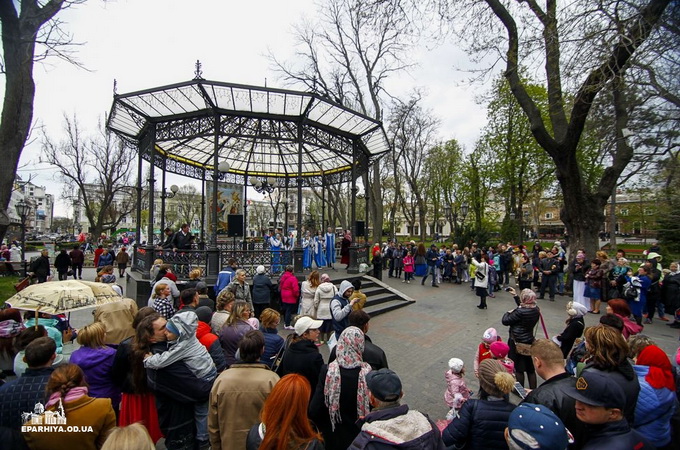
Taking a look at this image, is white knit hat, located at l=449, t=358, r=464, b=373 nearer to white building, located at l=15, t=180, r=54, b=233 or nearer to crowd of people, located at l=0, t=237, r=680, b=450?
crowd of people, located at l=0, t=237, r=680, b=450

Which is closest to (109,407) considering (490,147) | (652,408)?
(652,408)

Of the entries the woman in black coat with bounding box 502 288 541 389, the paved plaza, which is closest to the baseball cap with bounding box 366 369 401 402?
the paved plaza

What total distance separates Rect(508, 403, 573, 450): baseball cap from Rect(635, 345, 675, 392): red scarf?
176 centimetres

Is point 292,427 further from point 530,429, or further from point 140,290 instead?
point 140,290

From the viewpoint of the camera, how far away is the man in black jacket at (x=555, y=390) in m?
2.36

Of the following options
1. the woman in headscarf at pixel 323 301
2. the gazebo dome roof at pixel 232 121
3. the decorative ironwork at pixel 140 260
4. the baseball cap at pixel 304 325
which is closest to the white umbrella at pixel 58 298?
the baseball cap at pixel 304 325

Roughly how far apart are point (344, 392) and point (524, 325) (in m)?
3.43

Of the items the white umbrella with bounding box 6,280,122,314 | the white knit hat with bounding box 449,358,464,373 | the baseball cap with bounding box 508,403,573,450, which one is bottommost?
the white knit hat with bounding box 449,358,464,373

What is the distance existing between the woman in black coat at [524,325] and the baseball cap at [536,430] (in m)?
3.07

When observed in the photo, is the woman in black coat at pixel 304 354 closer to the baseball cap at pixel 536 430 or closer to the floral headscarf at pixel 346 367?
the floral headscarf at pixel 346 367

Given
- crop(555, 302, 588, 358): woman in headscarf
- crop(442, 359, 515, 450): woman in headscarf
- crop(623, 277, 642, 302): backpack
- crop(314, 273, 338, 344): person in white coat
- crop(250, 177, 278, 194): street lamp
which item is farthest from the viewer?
crop(250, 177, 278, 194): street lamp

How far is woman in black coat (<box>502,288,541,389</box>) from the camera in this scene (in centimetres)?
468

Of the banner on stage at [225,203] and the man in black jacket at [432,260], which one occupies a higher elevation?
the banner on stage at [225,203]

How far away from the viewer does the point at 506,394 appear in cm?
242
